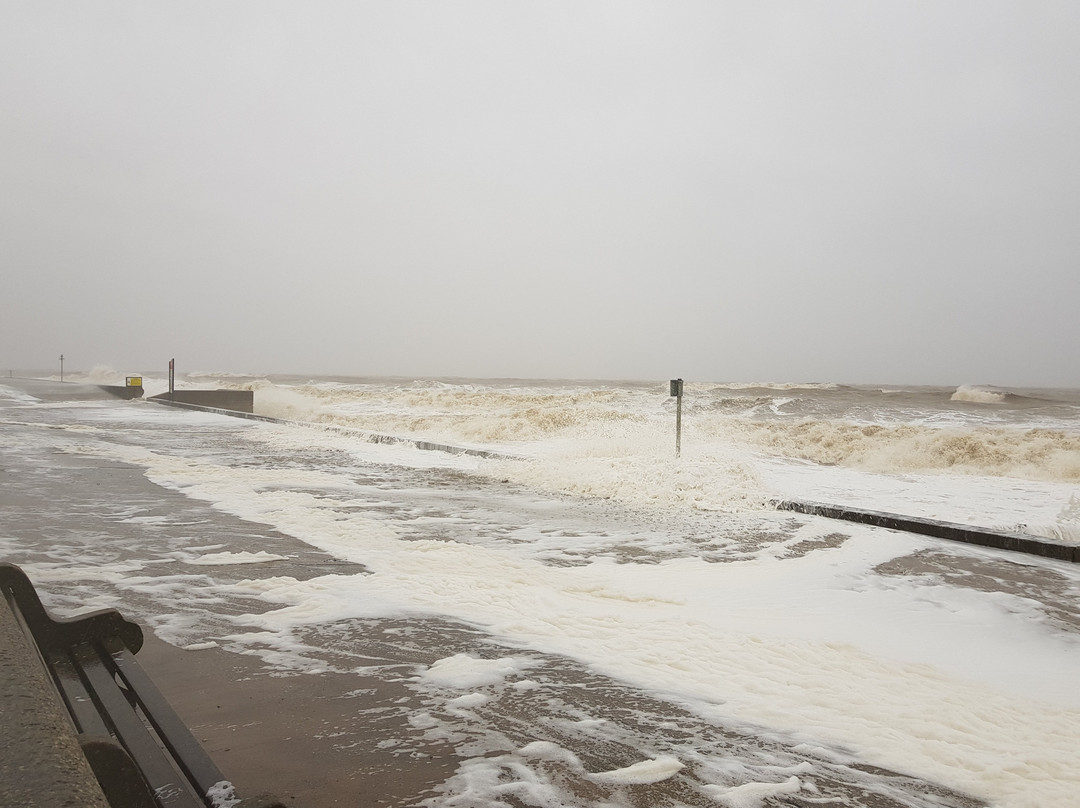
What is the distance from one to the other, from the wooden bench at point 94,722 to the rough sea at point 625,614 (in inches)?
29.2

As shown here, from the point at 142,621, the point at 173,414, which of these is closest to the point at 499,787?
the point at 142,621

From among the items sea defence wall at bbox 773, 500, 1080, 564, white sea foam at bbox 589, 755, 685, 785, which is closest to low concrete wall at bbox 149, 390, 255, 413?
sea defence wall at bbox 773, 500, 1080, 564

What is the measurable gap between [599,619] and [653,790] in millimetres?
1744

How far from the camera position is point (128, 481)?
8.50 metres

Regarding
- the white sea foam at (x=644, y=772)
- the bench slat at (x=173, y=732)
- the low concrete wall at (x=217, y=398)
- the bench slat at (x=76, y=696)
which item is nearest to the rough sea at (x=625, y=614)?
the white sea foam at (x=644, y=772)

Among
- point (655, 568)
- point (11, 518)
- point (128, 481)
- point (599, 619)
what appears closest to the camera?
point (599, 619)

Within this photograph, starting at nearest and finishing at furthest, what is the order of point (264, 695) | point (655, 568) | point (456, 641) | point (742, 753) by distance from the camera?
point (742, 753), point (264, 695), point (456, 641), point (655, 568)

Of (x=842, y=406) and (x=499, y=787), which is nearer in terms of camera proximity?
(x=499, y=787)

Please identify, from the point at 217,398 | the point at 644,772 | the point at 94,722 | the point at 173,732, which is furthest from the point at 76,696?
the point at 217,398

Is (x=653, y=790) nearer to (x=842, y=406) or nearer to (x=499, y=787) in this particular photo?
(x=499, y=787)

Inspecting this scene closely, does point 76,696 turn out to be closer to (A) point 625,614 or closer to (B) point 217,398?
(A) point 625,614

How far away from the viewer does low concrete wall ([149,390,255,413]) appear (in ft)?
92.6

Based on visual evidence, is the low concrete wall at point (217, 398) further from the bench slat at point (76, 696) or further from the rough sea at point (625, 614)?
the bench slat at point (76, 696)

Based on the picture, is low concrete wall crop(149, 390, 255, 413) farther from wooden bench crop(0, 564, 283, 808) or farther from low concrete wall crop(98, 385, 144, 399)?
wooden bench crop(0, 564, 283, 808)
